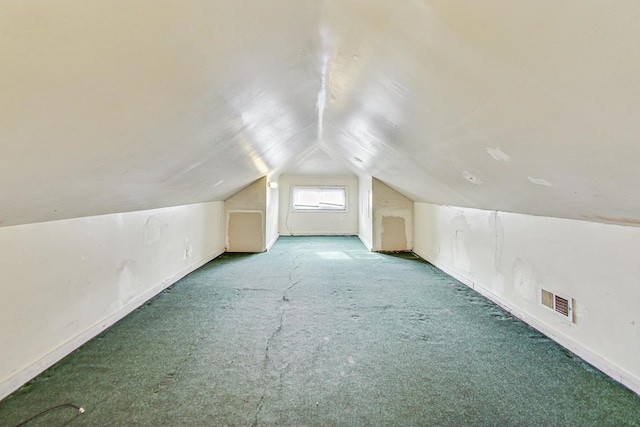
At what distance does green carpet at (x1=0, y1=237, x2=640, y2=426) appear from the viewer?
1.39 meters

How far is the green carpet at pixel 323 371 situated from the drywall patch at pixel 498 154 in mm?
1323

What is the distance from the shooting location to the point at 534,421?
134cm

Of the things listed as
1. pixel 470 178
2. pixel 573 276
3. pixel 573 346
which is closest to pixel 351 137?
pixel 470 178

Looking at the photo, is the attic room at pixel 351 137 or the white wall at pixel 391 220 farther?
the white wall at pixel 391 220

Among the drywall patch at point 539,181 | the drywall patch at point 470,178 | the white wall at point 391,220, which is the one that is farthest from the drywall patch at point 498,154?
the white wall at point 391,220

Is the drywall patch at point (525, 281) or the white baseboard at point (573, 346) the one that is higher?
the drywall patch at point (525, 281)

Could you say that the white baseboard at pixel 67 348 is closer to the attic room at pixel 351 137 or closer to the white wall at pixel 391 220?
the attic room at pixel 351 137

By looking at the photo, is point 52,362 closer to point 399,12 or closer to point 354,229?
point 399,12

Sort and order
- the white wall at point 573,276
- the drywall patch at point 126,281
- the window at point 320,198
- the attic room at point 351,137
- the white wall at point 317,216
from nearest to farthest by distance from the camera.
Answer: the attic room at point 351,137, the white wall at point 573,276, the drywall patch at point 126,281, the white wall at point 317,216, the window at point 320,198

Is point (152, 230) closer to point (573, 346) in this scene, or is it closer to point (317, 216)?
point (573, 346)

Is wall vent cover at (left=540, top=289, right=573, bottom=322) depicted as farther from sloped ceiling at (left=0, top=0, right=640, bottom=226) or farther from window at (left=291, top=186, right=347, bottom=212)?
window at (left=291, top=186, right=347, bottom=212)

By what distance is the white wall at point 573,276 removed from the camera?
161 cm

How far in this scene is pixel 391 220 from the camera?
556 cm

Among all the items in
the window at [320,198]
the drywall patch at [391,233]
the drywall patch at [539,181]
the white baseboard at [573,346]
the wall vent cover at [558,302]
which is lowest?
the white baseboard at [573,346]
